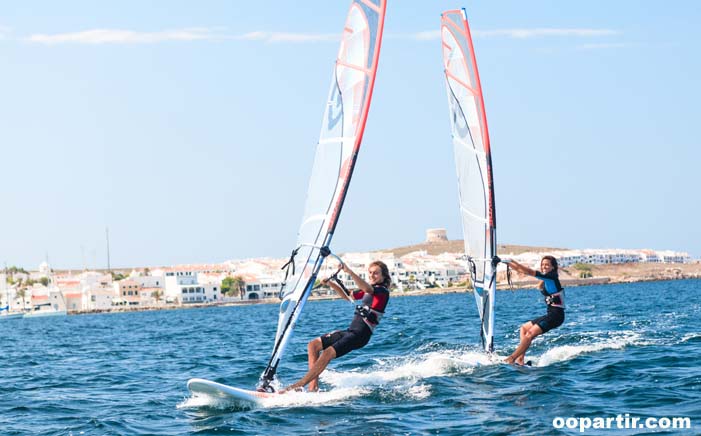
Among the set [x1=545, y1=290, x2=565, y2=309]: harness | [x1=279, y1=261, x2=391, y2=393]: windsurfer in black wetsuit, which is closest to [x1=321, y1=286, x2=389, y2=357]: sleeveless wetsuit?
[x1=279, y1=261, x2=391, y2=393]: windsurfer in black wetsuit

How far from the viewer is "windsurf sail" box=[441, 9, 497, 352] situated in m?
16.2

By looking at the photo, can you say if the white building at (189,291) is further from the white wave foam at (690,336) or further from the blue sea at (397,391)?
the white wave foam at (690,336)

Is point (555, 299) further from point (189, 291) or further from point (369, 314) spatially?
point (189, 291)

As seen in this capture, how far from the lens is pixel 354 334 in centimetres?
1219

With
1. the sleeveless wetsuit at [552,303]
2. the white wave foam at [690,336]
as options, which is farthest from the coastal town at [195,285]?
the sleeveless wetsuit at [552,303]

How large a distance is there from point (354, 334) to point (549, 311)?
4.18 meters

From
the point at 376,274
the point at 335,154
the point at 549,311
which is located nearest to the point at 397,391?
the point at 376,274

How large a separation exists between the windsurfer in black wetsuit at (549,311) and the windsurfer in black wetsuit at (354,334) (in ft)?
10.2

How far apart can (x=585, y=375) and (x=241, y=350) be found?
10.5 meters

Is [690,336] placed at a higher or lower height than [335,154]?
lower

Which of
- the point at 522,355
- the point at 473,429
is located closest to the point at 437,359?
the point at 522,355

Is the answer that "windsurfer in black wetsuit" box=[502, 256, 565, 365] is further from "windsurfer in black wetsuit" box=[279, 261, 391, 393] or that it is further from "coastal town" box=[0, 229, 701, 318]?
"coastal town" box=[0, 229, 701, 318]

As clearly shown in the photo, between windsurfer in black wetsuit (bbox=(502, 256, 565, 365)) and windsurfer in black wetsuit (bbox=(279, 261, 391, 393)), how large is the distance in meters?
3.11

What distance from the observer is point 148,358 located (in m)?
21.6
